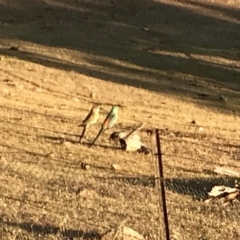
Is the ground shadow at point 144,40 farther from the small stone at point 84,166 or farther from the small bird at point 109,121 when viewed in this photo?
the small stone at point 84,166

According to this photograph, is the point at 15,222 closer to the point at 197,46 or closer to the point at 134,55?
the point at 134,55

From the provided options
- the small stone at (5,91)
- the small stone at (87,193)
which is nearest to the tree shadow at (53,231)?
the small stone at (87,193)

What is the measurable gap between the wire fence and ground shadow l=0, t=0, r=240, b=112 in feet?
9.47

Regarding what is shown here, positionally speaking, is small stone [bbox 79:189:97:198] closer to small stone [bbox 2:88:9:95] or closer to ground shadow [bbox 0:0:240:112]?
small stone [bbox 2:88:9:95]

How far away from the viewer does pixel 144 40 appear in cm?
1422

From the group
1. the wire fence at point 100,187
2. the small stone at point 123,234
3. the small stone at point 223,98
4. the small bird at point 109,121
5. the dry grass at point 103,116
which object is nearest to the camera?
the small stone at point 123,234

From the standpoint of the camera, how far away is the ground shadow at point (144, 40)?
10094mm

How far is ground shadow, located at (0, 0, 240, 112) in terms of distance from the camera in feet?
33.1

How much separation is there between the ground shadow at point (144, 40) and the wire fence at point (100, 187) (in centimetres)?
289

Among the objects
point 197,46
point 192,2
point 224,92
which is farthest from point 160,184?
point 192,2

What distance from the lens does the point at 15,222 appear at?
429 cm

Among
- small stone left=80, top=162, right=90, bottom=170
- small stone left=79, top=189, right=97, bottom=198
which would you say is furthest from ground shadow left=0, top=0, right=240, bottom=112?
small stone left=79, top=189, right=97, bottom=198

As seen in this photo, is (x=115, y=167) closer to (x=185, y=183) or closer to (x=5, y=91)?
(x=185, y=183)

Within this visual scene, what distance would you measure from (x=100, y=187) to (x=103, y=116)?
2.05 meters
